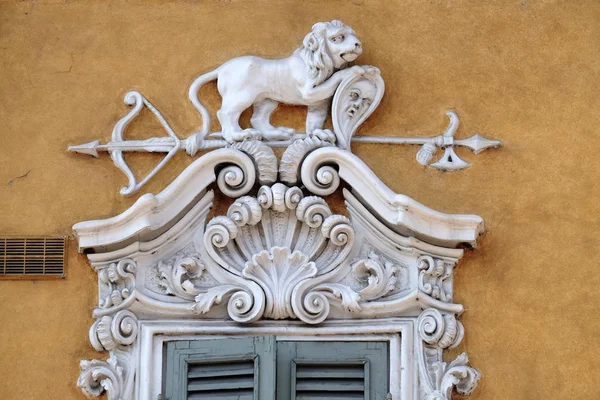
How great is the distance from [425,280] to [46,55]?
2176 millimetres

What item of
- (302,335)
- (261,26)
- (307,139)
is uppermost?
(261,26)

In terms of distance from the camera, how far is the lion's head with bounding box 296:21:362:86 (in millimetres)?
10555

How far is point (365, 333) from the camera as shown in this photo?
33.6ft

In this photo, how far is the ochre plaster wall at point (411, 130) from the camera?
404 inches

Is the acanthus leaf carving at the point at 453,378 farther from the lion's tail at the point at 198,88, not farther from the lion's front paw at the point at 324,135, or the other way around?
the lion's tail at the point at 198,88

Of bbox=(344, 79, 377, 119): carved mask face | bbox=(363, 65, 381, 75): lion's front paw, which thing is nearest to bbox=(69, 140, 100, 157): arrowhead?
bbox=(344, 79, 377, 119): carved mask face

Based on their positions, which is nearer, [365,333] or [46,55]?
[365,333]

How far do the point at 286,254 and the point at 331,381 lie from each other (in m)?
0.62

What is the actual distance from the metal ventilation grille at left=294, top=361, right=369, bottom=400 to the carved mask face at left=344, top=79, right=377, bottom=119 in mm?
1217

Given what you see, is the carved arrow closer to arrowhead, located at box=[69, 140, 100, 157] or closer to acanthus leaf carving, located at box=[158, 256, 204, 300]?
arrowhead, located at box=[69, 140, 100, 157]

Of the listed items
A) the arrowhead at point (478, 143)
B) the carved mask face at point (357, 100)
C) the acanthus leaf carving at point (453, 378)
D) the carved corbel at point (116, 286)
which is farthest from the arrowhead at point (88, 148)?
the acanthus leaf carving at point (453, 378)

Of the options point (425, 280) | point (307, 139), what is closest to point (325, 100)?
point (307, 139)

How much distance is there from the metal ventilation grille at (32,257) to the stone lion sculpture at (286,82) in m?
0.85

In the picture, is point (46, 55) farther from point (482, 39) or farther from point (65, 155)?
point (482, 39)
